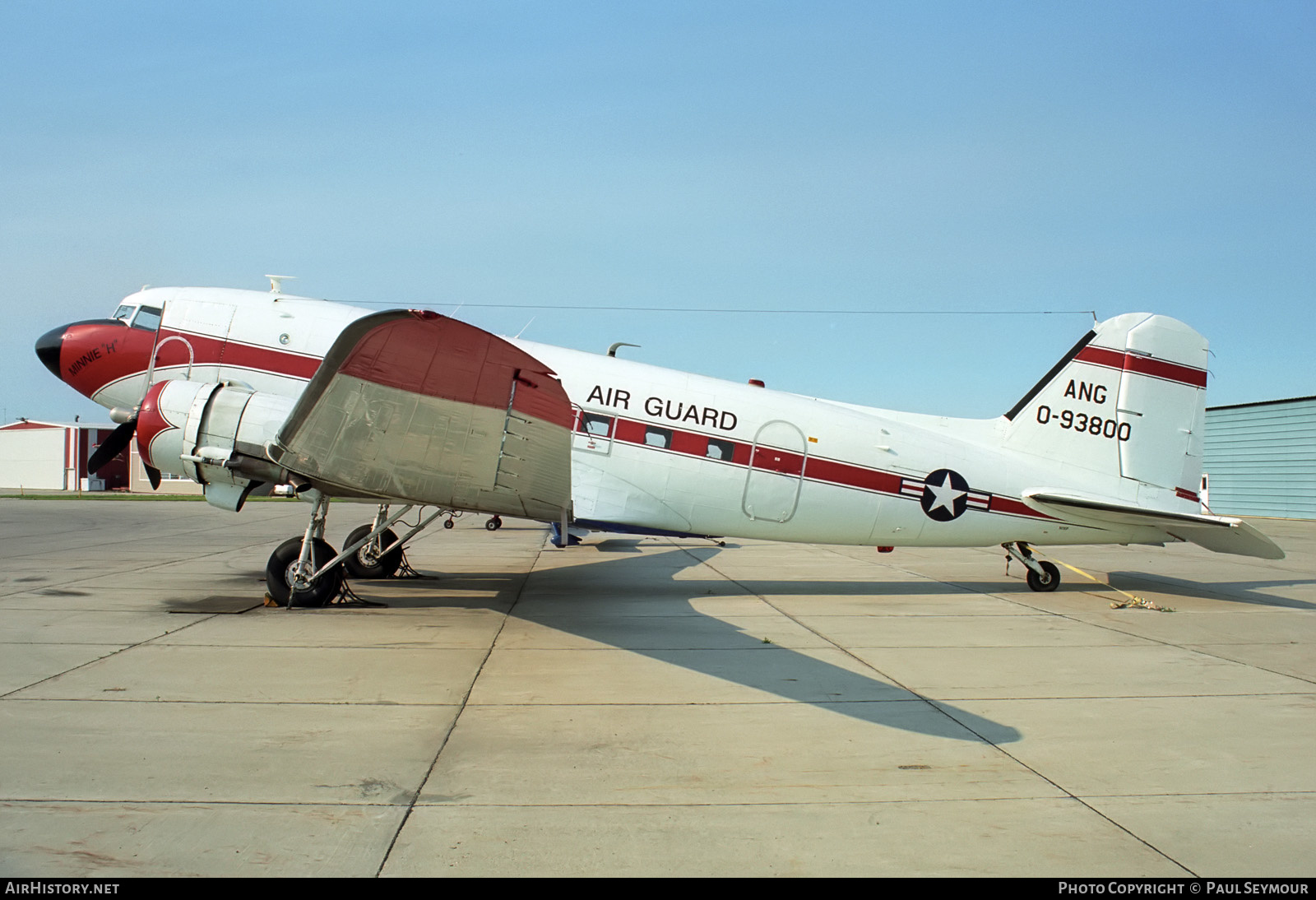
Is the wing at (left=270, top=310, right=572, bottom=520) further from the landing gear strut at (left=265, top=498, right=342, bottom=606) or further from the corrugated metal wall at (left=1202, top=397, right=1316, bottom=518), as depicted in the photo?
the corrugated metal wall at (left=1202, top=397, right=1316, bottom=518)

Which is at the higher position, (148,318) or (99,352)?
(148,318)

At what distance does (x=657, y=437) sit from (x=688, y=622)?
2.42m

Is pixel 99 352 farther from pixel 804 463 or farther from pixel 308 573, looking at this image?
pixel 804 463

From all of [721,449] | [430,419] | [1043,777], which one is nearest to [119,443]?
[430,419]

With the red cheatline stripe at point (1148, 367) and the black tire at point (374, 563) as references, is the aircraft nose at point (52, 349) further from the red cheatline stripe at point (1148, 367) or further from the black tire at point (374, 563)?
the red cheatline stripe at point (1148, 367)

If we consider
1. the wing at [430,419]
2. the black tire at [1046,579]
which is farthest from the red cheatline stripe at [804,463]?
the wing at [430,419]

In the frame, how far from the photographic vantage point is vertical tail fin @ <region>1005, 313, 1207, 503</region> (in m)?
11.7

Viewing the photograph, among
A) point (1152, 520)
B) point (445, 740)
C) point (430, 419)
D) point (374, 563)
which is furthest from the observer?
point (374, 563)

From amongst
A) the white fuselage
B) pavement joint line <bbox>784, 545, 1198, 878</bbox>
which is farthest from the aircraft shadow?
the white fuselage

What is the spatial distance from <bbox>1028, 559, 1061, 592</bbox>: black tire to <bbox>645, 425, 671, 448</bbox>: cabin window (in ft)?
20.4

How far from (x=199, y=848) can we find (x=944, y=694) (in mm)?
5334

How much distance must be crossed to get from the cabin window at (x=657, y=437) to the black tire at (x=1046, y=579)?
6.21 meters

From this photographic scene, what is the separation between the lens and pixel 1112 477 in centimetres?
1172

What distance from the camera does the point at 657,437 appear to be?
10656mm
